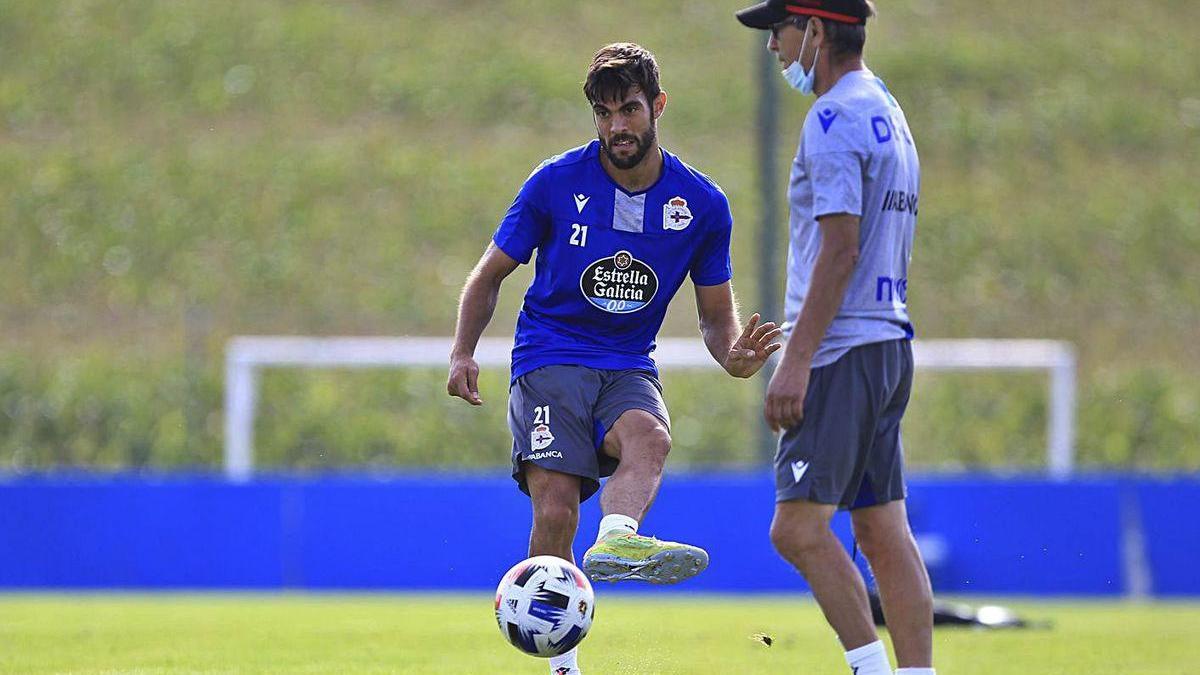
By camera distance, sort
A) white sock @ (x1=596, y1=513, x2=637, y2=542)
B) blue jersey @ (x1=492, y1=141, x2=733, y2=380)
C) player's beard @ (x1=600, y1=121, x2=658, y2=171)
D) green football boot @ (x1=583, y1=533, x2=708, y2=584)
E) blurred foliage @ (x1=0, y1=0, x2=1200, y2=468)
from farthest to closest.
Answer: blurred foliage @ (x1=0, y1=0, x2=1200, y2=468)
blue jersey @ (x1=492, y1=141, x2=733, y2=380)
player's beard @ (x1=600, y1=121, x2=658, y2=171)
white sock @ (x1=596, y1=513, x2=637, y2=542)
green football boot @ (x1=583, y1=533, x2=708, y2=584)

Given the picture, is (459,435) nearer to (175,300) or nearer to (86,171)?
(175,300)

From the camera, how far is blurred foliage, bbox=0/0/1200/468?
24.1m

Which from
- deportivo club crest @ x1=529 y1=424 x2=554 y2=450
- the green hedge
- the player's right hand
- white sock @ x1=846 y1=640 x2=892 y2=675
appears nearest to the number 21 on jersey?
the player's right hand

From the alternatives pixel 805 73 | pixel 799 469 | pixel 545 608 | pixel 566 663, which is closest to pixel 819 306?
pixel 799 469

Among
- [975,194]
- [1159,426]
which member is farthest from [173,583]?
[975,194]

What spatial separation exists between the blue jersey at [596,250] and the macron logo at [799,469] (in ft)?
4.54

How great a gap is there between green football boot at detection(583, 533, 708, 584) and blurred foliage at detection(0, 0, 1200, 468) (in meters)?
15.1

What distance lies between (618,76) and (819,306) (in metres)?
1.46

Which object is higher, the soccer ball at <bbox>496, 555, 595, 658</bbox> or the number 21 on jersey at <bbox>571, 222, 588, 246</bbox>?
the number 21 on jersey at <bbox>571, 222, 588, 246</bbox>

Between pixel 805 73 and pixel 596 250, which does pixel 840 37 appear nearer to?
pixel 805 73

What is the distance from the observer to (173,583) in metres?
15.1

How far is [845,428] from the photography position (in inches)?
214

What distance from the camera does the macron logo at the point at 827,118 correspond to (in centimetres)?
543

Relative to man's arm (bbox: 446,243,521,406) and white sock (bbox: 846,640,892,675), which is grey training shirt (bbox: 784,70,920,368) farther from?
man's arm (bbox: 446,243,521,406)
